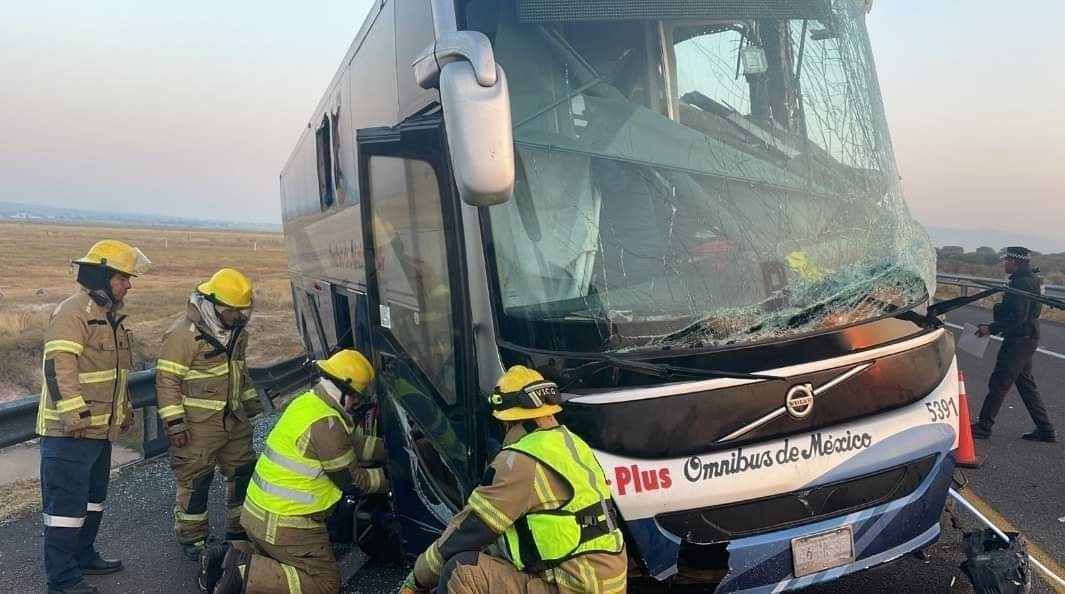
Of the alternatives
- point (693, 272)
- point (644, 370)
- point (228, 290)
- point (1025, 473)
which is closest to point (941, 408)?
point (693, 272)

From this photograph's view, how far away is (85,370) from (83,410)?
0.27 m

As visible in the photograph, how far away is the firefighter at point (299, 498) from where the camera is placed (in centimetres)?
365

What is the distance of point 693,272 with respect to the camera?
9.25 ft

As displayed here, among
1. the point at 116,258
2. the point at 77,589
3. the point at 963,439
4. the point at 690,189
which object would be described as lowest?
the point at 77,589

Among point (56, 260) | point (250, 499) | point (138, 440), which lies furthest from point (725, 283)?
point (56, 260)

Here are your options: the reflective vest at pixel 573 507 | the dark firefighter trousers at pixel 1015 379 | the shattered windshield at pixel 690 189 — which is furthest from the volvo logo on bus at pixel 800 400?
the dark firefighter trousers at pixel 1015 379

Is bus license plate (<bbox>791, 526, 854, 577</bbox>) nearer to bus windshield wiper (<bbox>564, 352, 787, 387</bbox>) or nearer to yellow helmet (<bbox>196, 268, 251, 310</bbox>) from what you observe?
bus windshield wiper (<bbox>564, 352, 787, 387</bbox>)

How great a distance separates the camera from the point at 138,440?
7410 millimetres

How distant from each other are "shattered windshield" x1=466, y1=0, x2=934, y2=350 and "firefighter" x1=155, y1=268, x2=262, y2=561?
8.61 feet

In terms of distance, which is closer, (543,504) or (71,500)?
(543,504)

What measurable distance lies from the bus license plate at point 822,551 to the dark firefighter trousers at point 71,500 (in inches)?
149

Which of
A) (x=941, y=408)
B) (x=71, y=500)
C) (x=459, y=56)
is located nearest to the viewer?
(x=459, y=56)

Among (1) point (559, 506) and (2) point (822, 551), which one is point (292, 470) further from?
(2) point (822, 551)

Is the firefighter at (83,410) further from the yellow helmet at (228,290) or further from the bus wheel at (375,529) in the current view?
the bus wheel at (375,529)
